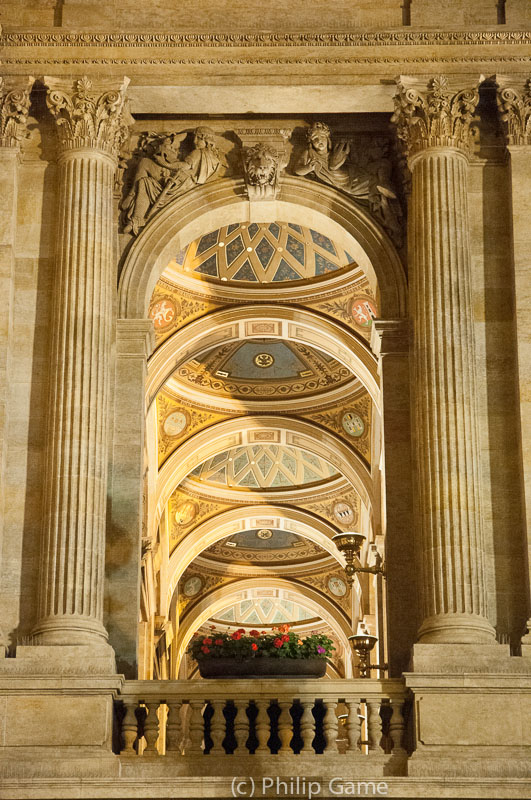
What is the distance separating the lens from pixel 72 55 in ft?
57.1

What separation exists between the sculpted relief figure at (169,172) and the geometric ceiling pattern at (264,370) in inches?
534

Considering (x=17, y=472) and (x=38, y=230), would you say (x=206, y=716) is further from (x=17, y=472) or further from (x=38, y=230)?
(x=38, y=230)

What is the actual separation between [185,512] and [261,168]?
19386 millimetres

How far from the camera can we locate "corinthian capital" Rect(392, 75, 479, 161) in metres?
17.2

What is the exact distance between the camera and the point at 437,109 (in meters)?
17.2

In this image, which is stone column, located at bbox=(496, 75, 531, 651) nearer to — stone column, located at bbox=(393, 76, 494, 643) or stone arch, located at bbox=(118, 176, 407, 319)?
stone column, located at bbox=(393, 76, 494, 643)

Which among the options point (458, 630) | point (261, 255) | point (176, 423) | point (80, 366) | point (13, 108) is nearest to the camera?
point (458, 630)

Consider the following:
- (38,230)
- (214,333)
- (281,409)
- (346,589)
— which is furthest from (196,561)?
(38,230)

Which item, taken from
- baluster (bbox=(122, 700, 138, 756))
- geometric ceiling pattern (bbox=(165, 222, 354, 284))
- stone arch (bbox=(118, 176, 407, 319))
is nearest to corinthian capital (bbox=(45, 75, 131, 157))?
stone arch (bbox=(118, 176, 407, 319))

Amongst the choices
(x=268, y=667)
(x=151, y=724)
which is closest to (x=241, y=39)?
(x=268, y=667)

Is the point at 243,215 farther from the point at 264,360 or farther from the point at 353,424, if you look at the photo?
the point at 264,360

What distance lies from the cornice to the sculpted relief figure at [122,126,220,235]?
1316 mm

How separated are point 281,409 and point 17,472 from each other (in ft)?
56.4

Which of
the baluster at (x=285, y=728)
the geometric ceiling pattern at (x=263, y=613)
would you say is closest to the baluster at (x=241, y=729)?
the baluster at (x=285, y=728)
